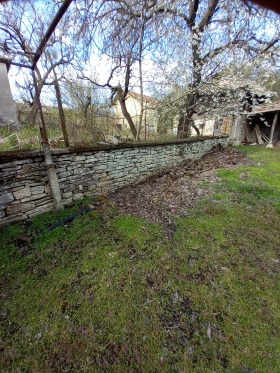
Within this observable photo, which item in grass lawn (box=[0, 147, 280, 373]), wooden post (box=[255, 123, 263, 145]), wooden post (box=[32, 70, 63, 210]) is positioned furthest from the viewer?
wooden post (box=[255, 123, 263, 145])

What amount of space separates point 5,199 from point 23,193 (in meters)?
0.27

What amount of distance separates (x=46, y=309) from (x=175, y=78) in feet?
24.0

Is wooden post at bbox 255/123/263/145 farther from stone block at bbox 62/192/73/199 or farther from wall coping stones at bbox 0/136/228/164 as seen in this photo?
stone block at bbox 62/192/73/199

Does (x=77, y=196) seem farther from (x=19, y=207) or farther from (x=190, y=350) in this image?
(x=190, y=350)

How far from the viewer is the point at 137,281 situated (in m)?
2.08

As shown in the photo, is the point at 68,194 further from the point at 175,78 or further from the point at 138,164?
the point at 175,78

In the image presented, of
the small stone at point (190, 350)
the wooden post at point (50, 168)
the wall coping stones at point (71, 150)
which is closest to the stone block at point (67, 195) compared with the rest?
the wooden post at point (50, 168)

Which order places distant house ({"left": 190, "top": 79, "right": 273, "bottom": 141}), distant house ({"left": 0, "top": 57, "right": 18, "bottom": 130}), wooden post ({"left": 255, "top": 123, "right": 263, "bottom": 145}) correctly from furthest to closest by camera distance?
1. wooden post ({"left": 255, "top": 123, "right": 263, "bottom": 145})
2. distant house ({"left": 190, "top": 79, "right": 273, "bottom": 141})
3. distant house ({"left": 0, "top": 57, "right": 18, "bottom": 130})

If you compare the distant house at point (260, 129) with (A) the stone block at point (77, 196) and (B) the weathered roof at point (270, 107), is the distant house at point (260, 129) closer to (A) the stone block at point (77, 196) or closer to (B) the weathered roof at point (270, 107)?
(B) the weathered roof at point (270, 107)

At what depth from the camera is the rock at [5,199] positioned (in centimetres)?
275

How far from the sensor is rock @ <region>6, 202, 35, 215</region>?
287 cm

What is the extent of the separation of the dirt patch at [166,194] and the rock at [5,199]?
6.23 feet

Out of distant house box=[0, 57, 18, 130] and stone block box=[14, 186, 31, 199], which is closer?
distant house box=[0, 57, 18, 130]

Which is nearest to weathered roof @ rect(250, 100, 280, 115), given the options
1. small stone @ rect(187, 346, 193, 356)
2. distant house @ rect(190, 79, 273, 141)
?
distant house @ rect(190, 79, 273, 141)
